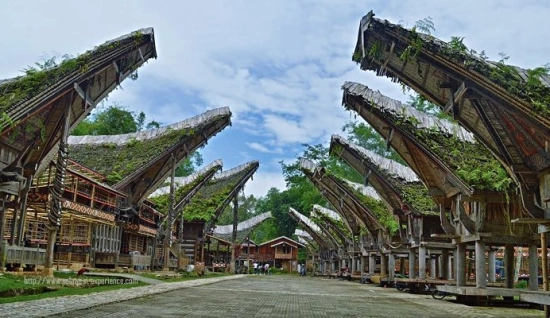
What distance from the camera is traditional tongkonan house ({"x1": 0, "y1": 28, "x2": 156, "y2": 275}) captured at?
1333 centimetres

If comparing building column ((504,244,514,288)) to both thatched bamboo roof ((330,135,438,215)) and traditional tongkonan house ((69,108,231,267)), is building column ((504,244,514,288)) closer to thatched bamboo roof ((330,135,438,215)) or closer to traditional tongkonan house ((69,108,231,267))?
thatched bamboo roof ((330,135,438,215))

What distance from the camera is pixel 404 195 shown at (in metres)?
21.2

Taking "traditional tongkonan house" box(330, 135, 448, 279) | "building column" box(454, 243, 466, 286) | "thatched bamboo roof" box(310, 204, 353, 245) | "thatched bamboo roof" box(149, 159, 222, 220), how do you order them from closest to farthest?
"building column" box(454, 243, 466, 286) → "traditional tongkonan house" box(330, 135, 448, 279) → "thatched bamboo roof" box(149, 159, 222, 220) → "thatched bamboo roof" box(310, 204, 353, 245)

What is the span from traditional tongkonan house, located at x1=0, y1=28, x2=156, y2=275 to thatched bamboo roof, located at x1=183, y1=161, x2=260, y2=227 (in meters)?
20.9

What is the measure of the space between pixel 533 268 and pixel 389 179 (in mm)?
7756

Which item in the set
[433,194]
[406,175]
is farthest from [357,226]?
[433,194]

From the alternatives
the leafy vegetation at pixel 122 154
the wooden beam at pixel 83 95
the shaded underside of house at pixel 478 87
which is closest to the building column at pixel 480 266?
the shaded underside of house at pixel 478 87

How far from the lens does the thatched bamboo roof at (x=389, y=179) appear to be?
21.2 meters

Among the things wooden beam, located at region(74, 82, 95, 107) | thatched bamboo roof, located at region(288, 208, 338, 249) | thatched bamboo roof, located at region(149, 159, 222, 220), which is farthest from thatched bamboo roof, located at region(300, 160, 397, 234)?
thatched bamboo roof, located at region(288, 208, 338, 249)

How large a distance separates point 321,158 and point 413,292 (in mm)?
34220

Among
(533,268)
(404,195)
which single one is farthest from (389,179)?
(533,268)

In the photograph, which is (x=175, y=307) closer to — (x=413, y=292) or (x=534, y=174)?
(x=534, y=174)

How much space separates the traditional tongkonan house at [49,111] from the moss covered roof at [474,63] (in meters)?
7.64

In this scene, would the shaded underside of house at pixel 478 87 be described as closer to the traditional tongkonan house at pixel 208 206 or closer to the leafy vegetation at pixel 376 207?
the leafy vegetation at pixel 376 207
